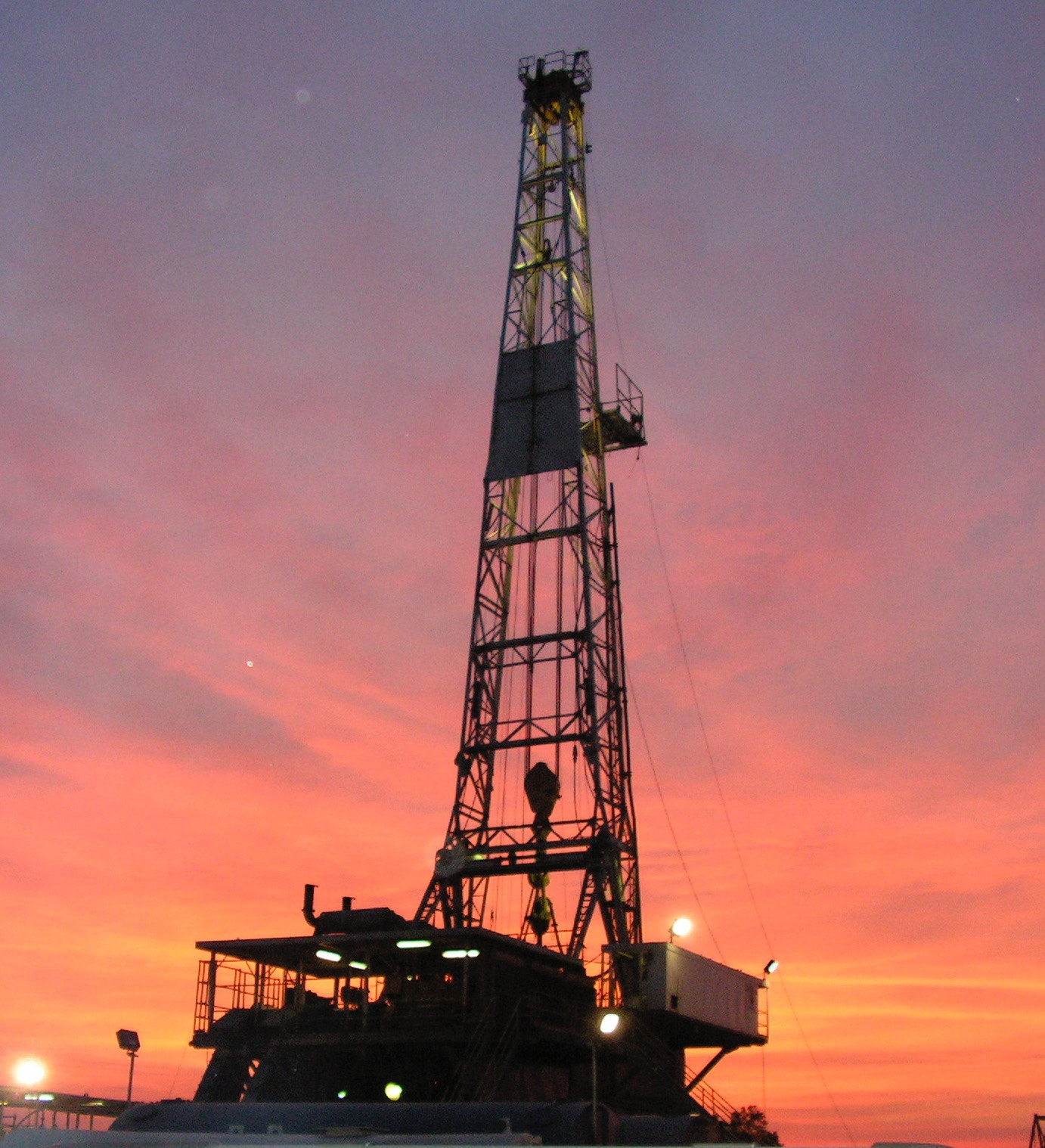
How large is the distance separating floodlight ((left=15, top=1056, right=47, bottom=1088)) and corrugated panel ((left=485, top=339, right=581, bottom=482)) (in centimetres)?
3222

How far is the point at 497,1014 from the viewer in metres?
44.9

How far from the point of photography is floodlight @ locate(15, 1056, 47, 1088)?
128 feet

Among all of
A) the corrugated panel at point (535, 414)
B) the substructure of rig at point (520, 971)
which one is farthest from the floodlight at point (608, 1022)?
the corrugated panel at point (535, 414)

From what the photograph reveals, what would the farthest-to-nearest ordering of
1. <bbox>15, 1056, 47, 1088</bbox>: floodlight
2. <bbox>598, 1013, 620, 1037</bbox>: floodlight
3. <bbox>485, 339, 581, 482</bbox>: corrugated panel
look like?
<bbox>485, 339, 581, 482</bbox>: corrugated panel
<bbox>15, 1056, 47, 1088</bbox>: floodlight
<bbox>598, 1013, 620, 1037</bbox>: floodlight

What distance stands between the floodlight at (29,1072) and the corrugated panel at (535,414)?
32216 mm

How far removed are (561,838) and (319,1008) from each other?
41.8 feet

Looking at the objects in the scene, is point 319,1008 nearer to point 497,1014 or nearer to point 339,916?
point 339,916

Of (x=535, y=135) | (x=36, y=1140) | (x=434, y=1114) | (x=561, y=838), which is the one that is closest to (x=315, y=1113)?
(x=434, y=1114)

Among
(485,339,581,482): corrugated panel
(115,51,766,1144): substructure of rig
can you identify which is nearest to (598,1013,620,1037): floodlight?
(115,51,766,1144): substructure of rig

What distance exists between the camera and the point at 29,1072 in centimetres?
3959

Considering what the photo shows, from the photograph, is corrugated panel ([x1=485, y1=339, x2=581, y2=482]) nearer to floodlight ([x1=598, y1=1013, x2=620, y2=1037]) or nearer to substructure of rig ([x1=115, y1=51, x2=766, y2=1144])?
substructure of rig ([x1=115, y1=51, x2=766, y2=1144])

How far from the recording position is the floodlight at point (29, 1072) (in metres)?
39.0

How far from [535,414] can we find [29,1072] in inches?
1405

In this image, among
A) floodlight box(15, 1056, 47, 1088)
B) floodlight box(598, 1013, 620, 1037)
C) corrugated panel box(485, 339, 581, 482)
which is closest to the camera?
floodlight box(598, 1013, 620, 1037)
